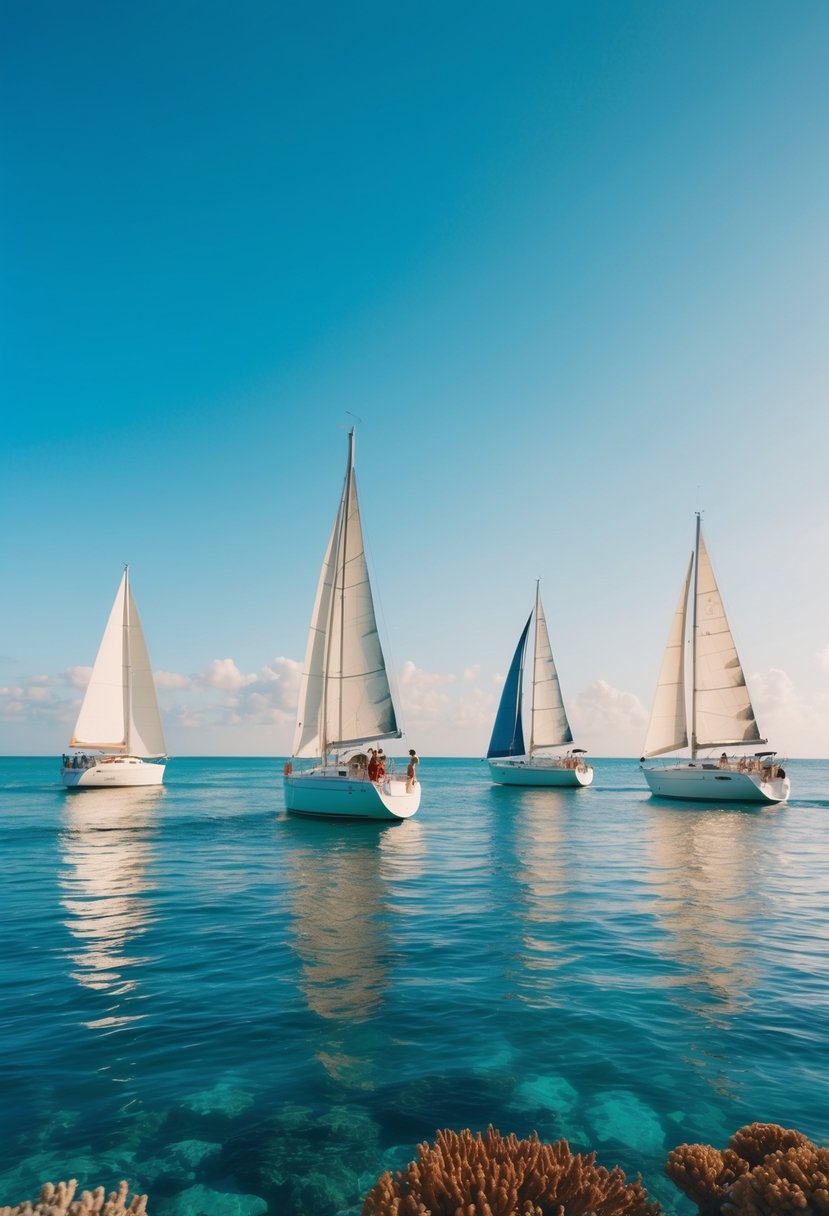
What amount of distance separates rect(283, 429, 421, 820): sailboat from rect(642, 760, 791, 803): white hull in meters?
25.2

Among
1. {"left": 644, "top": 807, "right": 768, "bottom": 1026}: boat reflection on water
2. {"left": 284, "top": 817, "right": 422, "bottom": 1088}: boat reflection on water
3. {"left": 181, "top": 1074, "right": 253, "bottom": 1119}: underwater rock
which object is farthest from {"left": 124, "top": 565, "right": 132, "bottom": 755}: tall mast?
{"left": 181, "top": 1074, "right": 253, "bottom": 1119}: underwater rock

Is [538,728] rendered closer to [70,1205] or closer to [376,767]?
[376,767]

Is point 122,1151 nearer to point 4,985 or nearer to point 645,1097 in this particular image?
point 645,1097

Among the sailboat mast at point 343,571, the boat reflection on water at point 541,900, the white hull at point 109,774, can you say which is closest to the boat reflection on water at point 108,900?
the boat reflection on water at point 541,900

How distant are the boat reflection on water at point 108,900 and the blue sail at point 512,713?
37.8 meters

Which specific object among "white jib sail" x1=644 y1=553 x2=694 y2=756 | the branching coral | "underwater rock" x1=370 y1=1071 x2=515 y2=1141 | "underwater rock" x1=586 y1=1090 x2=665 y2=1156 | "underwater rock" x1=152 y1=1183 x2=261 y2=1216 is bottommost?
"underwater rock" x1=586 y1=1090 x2=665 y2=1156

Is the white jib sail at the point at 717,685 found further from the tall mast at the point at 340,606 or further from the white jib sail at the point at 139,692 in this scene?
the white jib sail at the point at 139,692

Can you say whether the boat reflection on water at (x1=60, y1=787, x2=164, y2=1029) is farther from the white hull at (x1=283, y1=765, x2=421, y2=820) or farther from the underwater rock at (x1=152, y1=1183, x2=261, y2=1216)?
the white hull at (x1=283, y1=765, x2=421, y2=820)

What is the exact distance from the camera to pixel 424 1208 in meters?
3.86

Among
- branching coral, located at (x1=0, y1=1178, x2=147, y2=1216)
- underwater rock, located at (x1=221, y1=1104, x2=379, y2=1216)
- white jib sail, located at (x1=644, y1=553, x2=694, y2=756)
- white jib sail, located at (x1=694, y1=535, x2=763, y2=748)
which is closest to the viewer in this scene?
branching coral, located at (x1=0, y1=1178, x2=147, y2=1216)

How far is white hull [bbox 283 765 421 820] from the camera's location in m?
30.4

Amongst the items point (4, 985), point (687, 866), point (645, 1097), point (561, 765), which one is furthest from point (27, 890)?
point (561, 765)

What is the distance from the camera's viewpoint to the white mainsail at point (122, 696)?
52.4 metres

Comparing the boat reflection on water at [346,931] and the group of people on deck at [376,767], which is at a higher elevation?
the group of people on deck at [376,767]
